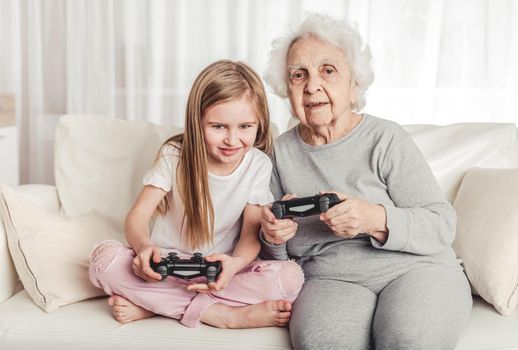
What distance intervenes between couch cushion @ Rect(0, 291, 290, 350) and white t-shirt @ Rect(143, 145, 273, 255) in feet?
0.79

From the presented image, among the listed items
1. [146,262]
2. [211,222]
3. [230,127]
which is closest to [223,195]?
[211,222]

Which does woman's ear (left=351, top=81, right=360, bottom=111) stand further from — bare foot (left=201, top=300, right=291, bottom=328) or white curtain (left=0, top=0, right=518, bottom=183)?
white curtain (left=0, top=0, right=518, bottom=183)

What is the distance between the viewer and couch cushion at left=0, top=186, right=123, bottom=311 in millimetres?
1808

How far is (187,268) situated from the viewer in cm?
163

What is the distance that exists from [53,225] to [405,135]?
0.91 meters

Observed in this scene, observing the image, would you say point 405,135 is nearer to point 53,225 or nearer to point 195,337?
point 195,337

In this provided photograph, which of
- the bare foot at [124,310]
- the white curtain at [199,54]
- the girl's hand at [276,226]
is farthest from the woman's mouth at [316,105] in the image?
the white curtain at [199,54]

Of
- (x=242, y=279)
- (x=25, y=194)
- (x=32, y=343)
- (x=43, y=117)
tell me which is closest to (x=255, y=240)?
(x=242, y=279)

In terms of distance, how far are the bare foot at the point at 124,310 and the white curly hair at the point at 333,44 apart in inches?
25.8

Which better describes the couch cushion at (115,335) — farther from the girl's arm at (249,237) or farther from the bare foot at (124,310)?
the girl's arm at (249,237)

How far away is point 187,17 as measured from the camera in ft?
10.5

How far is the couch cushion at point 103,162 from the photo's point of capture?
7.12 feet

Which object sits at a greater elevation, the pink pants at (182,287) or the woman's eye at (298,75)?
the woman's eye at (298,75)

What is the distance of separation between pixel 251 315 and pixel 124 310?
29 centimetres
